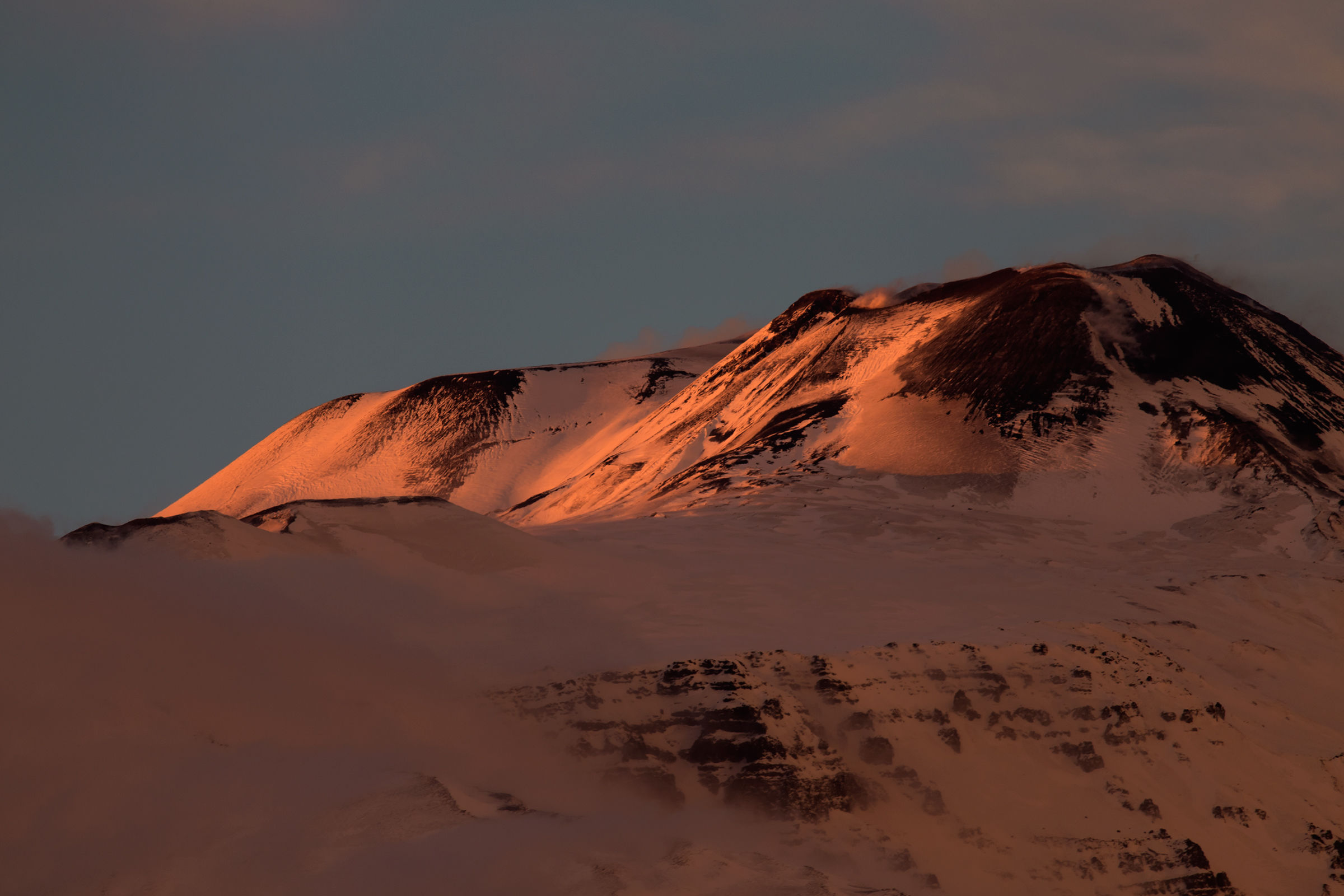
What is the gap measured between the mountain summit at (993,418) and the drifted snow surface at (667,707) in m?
4.07

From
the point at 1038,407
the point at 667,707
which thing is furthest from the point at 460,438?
the point at 667,707

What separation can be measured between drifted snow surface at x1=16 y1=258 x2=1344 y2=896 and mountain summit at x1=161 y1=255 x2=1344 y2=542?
4.07 m

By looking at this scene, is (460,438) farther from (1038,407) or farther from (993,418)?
(1038,407)

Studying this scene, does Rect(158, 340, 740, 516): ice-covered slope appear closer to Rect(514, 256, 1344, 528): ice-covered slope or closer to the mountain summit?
the mountain summit

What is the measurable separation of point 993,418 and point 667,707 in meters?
26.5

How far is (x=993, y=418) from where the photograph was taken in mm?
40812

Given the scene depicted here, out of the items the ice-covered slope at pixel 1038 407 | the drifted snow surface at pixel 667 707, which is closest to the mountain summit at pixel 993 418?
the ice-covered slope at pixel 1038 407

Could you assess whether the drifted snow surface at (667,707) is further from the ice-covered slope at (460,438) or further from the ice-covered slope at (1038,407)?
the ice-covered slope at (460,438)

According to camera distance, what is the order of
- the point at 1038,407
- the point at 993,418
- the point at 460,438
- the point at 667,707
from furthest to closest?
the point at 460,438, the point at 1038,407, the point at 993,418, the point at 667,707

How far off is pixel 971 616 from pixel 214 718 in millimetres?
12757

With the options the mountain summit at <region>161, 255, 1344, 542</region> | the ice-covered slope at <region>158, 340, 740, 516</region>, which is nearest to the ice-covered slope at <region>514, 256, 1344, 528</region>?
the mountain summit at <region>161, 255, 1344, 542</region>

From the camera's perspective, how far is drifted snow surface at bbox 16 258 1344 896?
525 inches

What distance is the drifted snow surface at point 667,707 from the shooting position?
13.3 metres

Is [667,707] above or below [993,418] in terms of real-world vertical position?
below
